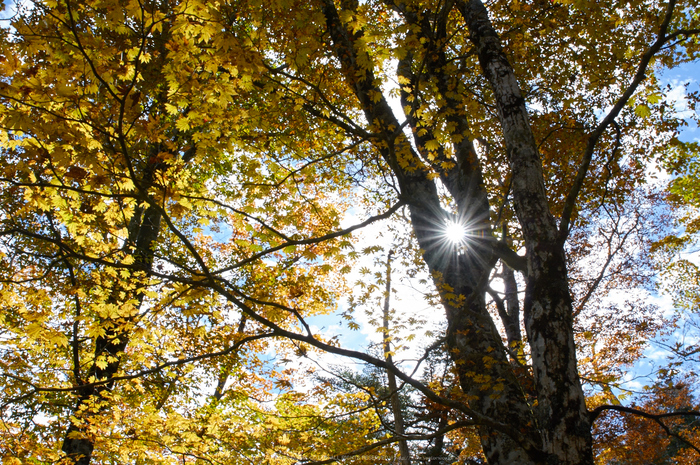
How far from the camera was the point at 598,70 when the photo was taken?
5.63m

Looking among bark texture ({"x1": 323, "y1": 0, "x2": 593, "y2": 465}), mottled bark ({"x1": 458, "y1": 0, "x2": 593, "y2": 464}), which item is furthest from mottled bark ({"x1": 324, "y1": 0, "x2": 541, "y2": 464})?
mottled bark ({"x1": 458, "y1": 0, "x2": 593, "y2": 464})

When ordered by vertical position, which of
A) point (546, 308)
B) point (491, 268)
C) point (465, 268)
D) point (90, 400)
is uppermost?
point (465, 268)

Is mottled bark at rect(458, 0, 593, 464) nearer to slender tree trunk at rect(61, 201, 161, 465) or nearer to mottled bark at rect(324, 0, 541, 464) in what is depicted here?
mottled bark at rect(324, 0, 541, 464)

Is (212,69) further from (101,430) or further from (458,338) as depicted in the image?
(101,430)

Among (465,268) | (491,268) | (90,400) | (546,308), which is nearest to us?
(546,308)

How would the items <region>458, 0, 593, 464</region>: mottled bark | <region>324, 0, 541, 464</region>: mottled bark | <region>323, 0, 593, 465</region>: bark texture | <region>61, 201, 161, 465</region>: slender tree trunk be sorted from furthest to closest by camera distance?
<region>61, 201, 161, 465</region>: slender tree trunk
<region>324, 0, 541, 464</region>: mottled bark
<region>323, 0, 593, 465</region>: bark texture
<region>458, 0, 593, 464</region>: mottled bark

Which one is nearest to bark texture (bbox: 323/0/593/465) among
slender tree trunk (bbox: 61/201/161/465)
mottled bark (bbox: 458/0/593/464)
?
mottled bark (bbox: 458/0/593/464)

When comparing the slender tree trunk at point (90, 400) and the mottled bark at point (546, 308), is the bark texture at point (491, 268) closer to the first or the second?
the mottled bark at point (546, 308)

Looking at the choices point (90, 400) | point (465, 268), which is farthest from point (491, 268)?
point (90, 400)

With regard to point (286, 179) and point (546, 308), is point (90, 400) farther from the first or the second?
point (546, 308)

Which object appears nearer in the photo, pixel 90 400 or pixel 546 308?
pixel 546 308

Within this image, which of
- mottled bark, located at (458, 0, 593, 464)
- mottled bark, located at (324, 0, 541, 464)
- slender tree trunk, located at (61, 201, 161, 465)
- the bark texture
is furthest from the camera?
slender tree trunk, located at (61, 201, 161, 465)

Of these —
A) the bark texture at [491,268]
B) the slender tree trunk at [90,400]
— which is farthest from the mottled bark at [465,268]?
the slender tree trunk at [90,400]

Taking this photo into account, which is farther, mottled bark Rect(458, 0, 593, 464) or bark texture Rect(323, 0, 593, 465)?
bark texture Rect(323, 0, 593, 465)
